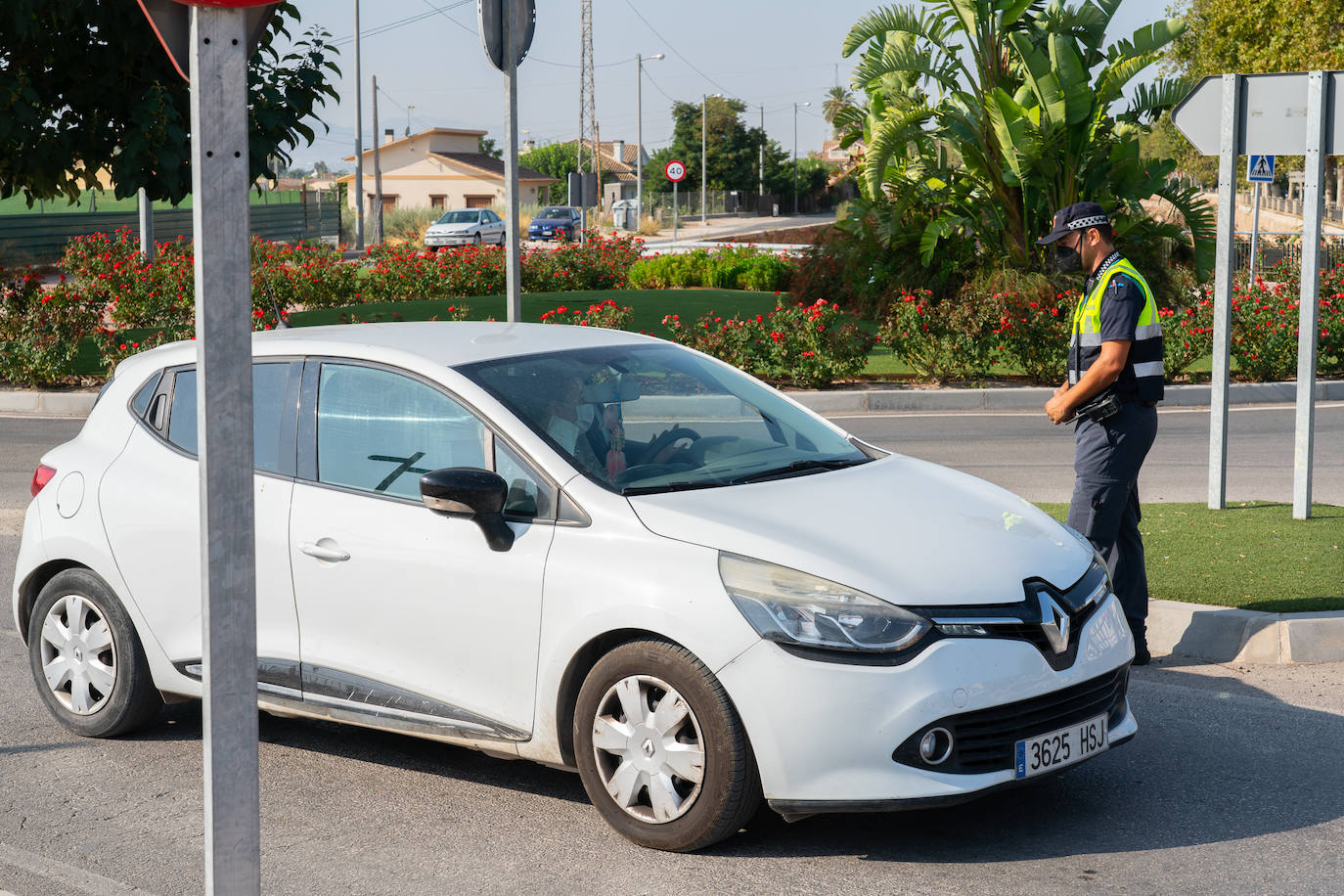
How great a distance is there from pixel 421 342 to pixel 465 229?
44.4 metres

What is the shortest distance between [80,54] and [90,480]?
510 inches

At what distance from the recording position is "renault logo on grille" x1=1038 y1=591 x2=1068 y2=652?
13.6 feet

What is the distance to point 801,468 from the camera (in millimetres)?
4910

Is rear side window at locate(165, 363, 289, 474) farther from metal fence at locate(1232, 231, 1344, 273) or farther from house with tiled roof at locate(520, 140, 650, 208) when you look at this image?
house with tiled roof at locate(520, 140, 650, 208)

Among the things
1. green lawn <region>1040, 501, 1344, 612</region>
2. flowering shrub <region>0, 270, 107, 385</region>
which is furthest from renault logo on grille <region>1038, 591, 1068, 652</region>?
flowering shrub <region>0, 270, 107, 385</region>

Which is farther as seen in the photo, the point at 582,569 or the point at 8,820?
the point at 8,820

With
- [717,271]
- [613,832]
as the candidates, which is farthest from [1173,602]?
[717,271]

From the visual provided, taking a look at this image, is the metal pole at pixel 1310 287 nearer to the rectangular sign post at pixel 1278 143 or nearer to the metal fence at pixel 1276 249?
the rectangular sign post at pixel 1278 143

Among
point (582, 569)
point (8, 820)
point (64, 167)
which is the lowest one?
point (8, 820)

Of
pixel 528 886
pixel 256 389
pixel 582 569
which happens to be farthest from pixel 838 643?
pixel 256 389

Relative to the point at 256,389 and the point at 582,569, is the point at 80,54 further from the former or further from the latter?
the point at 582,569

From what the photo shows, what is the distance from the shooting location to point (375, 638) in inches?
186

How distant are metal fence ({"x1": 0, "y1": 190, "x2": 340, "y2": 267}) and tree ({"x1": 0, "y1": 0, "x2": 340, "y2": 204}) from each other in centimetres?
1562

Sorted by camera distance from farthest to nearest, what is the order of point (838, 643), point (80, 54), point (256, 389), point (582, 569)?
1. point (80, 54)
2. point (256, 389)
3. point (582, 569)
4. point (838, 643)
